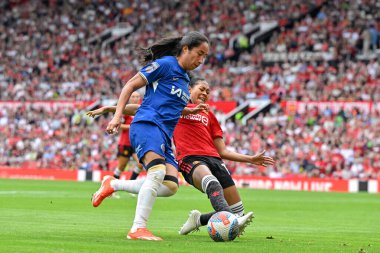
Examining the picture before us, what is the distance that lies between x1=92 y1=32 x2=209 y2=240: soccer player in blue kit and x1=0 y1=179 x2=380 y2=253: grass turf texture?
55cm

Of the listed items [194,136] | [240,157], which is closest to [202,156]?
[194,136]

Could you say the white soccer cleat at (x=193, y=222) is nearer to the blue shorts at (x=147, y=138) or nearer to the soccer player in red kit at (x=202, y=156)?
the soccer player in red kit at (x=202, y=156)

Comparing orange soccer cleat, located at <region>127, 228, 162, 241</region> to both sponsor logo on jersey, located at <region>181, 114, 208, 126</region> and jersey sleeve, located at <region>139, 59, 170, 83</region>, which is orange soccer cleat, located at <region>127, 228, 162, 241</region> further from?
sponsor logo on jersey, located at <region>181, 114, 208, 126</region>

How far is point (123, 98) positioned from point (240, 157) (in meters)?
2.38

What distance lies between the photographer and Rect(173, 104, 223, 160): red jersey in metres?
11.5

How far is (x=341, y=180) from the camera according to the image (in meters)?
32.9

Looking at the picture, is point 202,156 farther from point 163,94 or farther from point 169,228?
point 169,228

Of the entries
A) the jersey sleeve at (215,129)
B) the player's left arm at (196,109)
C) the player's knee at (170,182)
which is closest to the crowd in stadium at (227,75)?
the jersey sleeve at (215,129)

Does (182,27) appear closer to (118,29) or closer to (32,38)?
(118,29)

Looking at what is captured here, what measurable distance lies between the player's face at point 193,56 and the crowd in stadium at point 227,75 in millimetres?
23830

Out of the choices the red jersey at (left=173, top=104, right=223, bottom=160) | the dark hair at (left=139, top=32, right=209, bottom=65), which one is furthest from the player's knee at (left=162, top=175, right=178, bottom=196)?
the dark hair at (left=139, top=32, right=209, bottom=65)

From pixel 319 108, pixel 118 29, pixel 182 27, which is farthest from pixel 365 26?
pixel 118 29

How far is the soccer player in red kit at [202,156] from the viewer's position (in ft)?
36.6

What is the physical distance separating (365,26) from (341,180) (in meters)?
10.4
